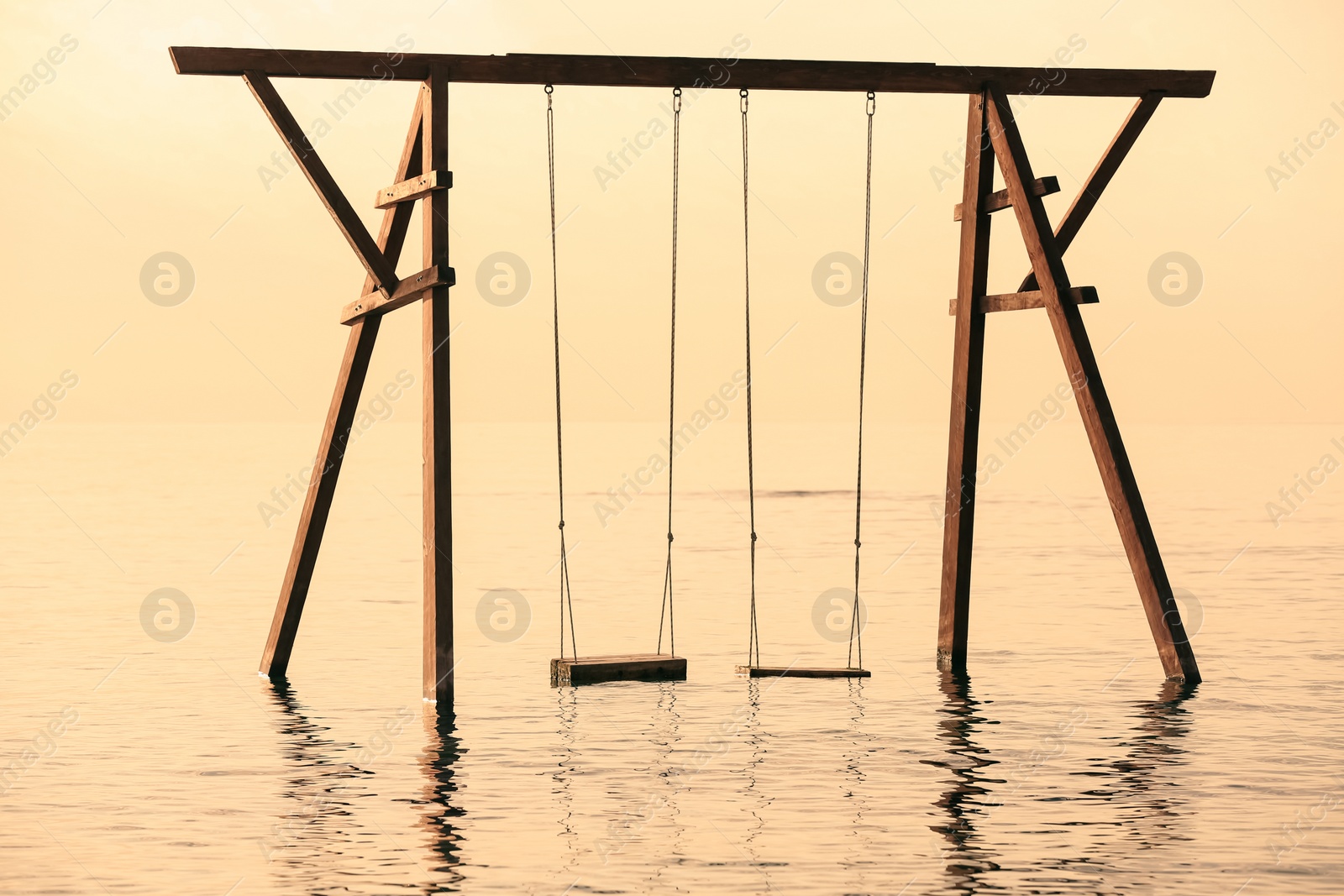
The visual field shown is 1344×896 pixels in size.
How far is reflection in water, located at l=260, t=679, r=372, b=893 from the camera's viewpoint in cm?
836

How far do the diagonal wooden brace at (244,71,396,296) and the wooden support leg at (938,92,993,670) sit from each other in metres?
4.49

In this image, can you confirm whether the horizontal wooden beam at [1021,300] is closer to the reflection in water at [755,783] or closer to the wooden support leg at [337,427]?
the reflection in water at [755,783]

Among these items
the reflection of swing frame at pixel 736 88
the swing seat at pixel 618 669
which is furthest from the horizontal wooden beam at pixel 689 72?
the swing seat at pixel 618 669

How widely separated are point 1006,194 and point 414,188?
14.9 ft

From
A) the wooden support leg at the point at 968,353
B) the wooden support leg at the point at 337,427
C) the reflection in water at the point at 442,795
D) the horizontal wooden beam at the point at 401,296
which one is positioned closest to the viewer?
the reflection in water at the point at 442,795

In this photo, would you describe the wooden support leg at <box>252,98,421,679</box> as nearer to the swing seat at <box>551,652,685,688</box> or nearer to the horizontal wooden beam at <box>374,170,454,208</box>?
the horizontal wooden beam at <box>374,170,454,208</box>

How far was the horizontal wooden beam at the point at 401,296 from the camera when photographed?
38.8 feet

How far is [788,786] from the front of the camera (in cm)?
1008

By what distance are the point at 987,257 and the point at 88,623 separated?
1040 cm

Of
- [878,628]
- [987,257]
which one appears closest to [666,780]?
[987,257]

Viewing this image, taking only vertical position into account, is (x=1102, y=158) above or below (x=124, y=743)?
above

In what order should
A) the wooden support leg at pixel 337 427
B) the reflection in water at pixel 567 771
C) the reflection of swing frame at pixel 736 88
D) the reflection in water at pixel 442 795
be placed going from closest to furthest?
the reflection in water at pixel 442 795 → the reflection in water at pixel 567 771 → the reflection of swing frame at pixel 736 88 → the wooden support leg at pixel 337 427

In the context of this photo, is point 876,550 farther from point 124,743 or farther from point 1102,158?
point 124,743

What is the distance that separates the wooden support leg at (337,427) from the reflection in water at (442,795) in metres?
1.63
